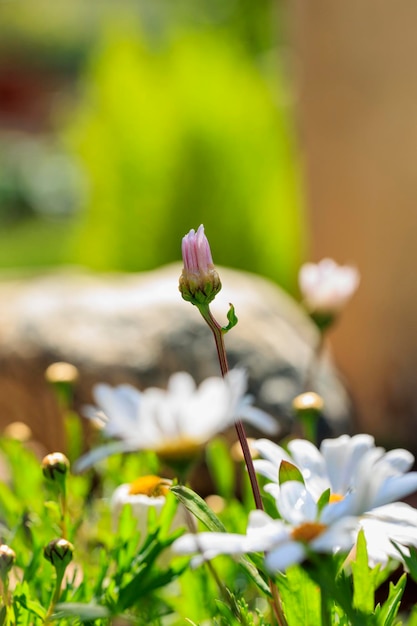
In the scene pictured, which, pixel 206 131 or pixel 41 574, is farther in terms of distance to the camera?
pixel 206 131

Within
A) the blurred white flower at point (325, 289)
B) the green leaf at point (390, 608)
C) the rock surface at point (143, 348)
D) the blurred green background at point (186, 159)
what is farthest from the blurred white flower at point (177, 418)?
the blurred green background at point (186, 159)

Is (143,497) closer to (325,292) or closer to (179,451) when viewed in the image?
(179,451)

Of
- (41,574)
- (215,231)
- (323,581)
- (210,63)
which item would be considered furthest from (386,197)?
(210,63)

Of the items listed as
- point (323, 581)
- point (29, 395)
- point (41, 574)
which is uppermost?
point (323, 581)

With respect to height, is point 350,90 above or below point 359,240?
above

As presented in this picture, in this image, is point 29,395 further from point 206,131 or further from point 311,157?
point 206,131

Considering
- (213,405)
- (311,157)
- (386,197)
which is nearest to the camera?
(213,405)
